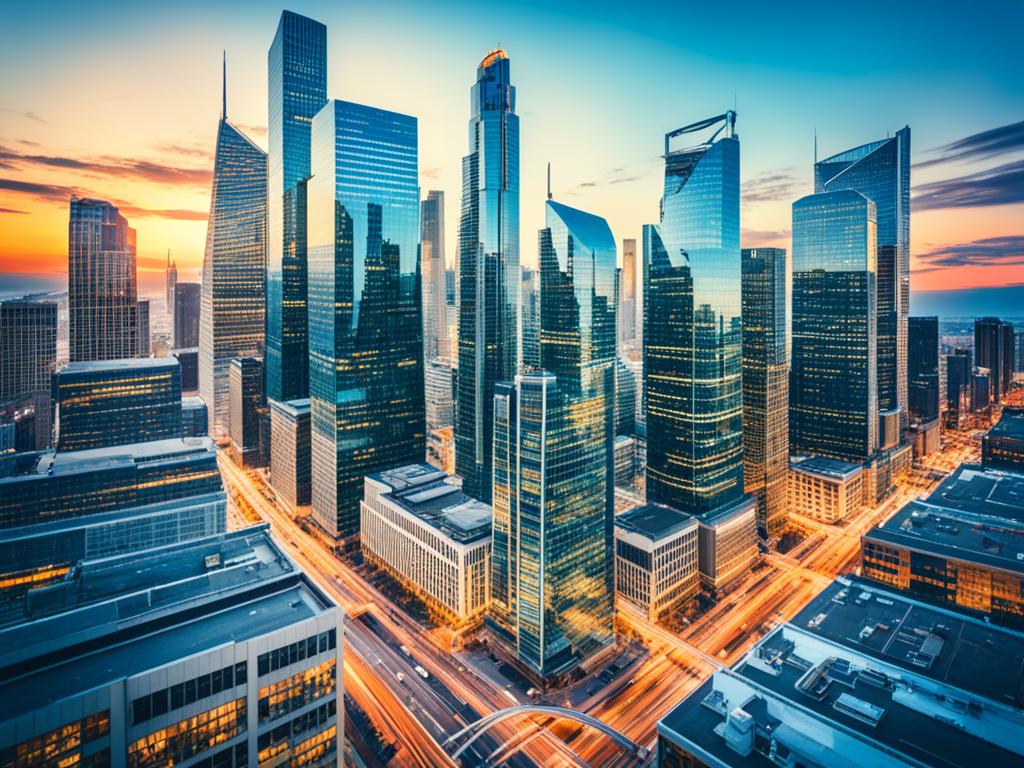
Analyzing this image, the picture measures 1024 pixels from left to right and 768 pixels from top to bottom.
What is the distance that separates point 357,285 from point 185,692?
137 m

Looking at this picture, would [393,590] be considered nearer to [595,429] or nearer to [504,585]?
[504,585]

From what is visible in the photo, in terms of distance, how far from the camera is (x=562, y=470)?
394 feet

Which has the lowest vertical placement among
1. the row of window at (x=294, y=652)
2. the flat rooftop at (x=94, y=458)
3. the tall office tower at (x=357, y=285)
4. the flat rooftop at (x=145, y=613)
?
the row of window at (x=294, y=652)

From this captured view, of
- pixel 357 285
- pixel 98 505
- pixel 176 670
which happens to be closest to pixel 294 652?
pixel 176 670

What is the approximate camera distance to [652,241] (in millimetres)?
177000

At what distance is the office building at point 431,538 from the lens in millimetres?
141000

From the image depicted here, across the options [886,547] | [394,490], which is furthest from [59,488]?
[886,547]

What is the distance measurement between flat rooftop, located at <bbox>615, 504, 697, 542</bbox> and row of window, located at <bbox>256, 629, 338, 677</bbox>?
293ft

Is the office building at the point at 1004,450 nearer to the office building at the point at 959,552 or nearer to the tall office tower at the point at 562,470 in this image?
the office building at the point at 959,552

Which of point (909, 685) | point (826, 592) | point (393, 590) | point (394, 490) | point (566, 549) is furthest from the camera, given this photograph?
point (394, 490)

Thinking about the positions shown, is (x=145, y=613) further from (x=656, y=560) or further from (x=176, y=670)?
(x=656, y=560)

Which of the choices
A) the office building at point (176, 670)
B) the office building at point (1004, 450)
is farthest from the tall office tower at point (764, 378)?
the office building at point (176, 670)

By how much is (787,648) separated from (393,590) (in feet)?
349

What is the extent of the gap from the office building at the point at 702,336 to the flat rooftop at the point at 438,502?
64.6 metres
